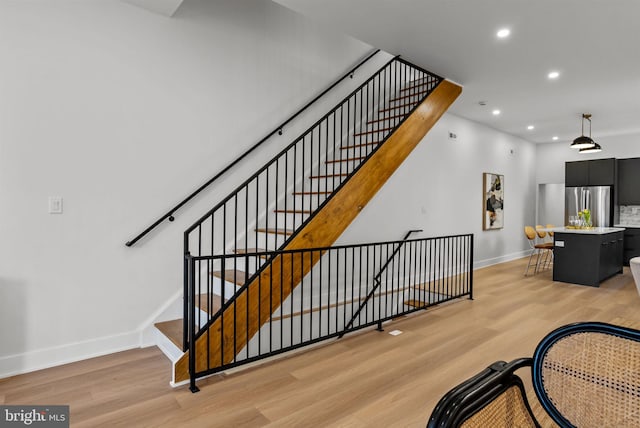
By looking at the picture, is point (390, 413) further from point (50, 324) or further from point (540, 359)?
point (50, 324)

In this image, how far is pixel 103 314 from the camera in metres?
3.31

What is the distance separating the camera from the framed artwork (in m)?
8.02

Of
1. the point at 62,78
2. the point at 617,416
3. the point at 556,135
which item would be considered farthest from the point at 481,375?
the point at 556,135

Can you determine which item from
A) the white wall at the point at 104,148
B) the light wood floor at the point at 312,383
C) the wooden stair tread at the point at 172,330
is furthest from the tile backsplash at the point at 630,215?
the wooden stair tread at the point at 172,330

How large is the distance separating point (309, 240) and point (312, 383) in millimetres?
1232

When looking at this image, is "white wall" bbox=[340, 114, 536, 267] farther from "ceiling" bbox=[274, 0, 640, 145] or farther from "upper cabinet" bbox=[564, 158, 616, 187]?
"ceiling" bbox=[274, 0, 640, 145]

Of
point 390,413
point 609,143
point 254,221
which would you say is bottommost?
point 390,413

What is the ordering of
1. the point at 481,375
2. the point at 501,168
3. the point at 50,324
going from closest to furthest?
1. the point at 481,375
2. the point at 50,324
3. the point at 501,168

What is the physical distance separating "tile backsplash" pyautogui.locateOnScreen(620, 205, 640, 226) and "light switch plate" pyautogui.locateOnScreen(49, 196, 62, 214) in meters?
10.9

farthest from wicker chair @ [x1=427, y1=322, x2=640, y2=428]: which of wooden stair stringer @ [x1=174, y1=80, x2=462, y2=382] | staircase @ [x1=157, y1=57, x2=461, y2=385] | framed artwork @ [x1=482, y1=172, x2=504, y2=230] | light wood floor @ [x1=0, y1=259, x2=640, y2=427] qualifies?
framed artwork @ [x1=482, y1=172, x2=504, y2=230]

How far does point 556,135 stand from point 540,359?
30.9 feet

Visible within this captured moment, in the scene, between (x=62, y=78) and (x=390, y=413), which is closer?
(x=390, y=413)

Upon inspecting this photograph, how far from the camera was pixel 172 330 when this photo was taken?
10.8ft

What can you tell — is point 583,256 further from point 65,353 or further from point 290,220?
point 65,353
